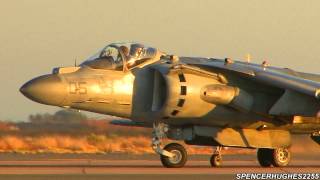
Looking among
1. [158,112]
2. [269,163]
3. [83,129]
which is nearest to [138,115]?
[158,112]

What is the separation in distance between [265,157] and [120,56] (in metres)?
4.62

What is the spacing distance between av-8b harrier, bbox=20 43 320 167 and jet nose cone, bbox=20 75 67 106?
0.07 ft

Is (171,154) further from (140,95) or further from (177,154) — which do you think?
(140,95)

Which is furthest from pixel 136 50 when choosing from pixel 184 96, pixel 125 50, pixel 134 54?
pixel 184 96

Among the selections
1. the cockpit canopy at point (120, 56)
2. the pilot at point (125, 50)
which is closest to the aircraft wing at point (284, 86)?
the cockpit canopy at point (120, 56)

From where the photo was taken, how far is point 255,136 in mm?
21391

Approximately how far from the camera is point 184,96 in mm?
20234

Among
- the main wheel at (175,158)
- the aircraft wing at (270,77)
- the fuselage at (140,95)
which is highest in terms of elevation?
the aircraft wing at (270,77)

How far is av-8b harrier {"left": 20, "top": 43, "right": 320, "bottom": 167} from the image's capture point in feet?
66.0

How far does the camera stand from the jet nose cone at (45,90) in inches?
771

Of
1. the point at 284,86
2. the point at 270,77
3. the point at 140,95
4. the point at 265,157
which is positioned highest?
the point at 270,77

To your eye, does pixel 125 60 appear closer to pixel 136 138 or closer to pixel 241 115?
pixel 241 115

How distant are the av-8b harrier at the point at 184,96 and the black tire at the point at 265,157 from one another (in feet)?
2.64

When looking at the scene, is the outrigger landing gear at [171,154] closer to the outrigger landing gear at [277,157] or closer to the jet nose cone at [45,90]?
the jet nose cone at [45,90]
